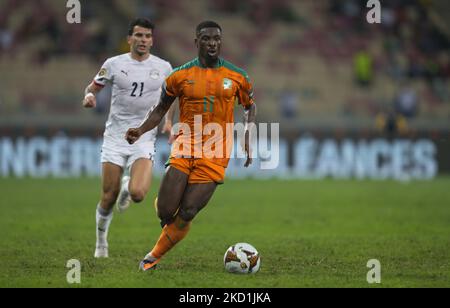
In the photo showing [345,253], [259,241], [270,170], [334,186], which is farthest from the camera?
[270,170]

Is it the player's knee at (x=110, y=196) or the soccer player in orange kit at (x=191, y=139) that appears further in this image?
the player's knee at (x=110, y=196)

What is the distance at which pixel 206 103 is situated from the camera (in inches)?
357

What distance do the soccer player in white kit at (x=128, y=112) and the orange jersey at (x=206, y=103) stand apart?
129cm

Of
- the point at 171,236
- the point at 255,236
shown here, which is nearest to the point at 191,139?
the point at 171,236

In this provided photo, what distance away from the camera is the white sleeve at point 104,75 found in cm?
1040

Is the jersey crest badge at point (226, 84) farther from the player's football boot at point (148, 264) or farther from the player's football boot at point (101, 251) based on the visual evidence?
the player's football boot at point (101, 251)

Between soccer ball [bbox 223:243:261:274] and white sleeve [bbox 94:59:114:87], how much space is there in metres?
2.69

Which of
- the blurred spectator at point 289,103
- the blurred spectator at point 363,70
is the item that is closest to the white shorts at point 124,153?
the blurred spectator at point 289,103

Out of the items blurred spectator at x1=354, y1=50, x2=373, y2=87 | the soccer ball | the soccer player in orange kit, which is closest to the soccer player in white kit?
the soccer player in orange kit

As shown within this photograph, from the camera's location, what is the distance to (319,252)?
35.2 feet

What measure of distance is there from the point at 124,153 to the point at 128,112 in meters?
0.48

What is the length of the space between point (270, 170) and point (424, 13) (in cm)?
968

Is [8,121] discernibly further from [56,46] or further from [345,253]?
[345,253]
